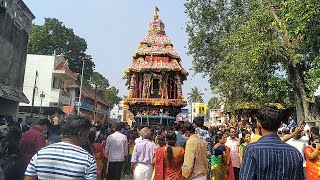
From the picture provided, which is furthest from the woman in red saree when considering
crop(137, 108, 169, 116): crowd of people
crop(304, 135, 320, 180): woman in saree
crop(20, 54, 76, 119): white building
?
crop(137, 108, 169, 116): crowd of people

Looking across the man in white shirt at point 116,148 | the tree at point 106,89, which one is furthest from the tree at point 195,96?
the man in white shirt at point 116,148

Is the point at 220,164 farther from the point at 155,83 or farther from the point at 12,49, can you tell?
the point at 155,83

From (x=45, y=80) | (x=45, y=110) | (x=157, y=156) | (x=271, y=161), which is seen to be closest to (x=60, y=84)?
(x=45, y=80)

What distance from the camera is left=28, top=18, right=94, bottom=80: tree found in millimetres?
51156

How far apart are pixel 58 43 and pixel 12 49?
33.8 meters

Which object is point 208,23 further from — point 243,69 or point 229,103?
point 243,69

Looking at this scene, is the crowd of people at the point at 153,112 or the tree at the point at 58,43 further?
the tree at the point at 58,43

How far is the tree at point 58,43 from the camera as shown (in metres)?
51.2

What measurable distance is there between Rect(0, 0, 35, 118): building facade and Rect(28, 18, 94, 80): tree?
29.5 meters

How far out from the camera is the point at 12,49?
2028 cm

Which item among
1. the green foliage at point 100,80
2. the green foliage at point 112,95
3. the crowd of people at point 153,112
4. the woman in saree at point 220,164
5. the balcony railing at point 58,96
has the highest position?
the green foliage at point 100,80

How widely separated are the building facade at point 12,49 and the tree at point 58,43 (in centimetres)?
2949

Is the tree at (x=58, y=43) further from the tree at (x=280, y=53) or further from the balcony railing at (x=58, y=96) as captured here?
the tree at (x=280, y=53)

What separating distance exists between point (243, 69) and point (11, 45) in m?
13.2
